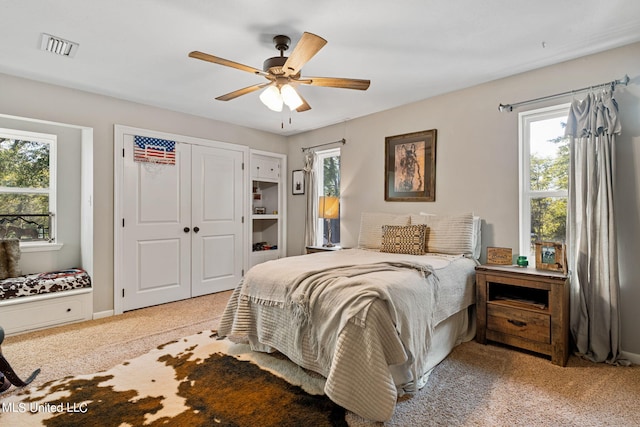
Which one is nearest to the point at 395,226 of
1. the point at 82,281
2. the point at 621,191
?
the point at 621,191

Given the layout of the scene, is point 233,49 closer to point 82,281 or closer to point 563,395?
point 82,281

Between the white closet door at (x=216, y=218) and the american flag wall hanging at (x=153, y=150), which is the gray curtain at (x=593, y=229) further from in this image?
the american flag wall hanging at (x=153, y=150)

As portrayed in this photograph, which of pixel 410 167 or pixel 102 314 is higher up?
pixel 410 167

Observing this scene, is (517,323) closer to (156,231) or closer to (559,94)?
(559,94)

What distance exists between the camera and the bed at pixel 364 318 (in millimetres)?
1635

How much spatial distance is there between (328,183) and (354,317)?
3252 millimetres

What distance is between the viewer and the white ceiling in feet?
6.57

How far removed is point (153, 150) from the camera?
3.80 m

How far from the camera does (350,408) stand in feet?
5.29

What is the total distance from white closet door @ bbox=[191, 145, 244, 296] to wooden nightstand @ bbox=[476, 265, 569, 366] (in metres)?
3.21

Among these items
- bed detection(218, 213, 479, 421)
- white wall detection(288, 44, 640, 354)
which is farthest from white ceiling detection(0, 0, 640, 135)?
bed detection(218, 213, 479, 421)

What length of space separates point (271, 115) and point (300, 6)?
2299 millimetres

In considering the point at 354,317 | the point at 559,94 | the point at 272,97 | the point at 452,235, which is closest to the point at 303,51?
the point at 272,97

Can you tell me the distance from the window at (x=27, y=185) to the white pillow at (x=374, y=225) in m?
3.68
